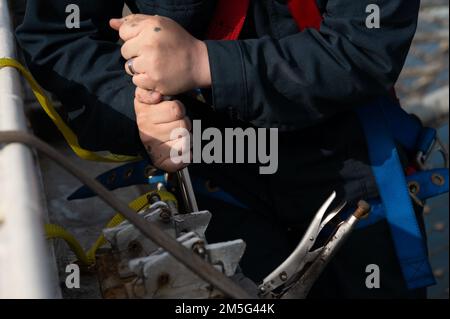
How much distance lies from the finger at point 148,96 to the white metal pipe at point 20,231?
9.7 inches

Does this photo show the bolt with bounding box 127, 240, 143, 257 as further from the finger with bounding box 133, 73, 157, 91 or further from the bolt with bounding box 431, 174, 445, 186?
the bolt with bounding box 431, 174, 445, 186

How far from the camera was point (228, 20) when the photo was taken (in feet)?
3.59

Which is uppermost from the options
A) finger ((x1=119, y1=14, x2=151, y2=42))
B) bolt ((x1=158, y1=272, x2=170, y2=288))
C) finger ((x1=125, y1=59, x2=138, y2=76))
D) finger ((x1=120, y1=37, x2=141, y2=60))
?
finger ((x1=119, y1=14, x2=151, y2=42))

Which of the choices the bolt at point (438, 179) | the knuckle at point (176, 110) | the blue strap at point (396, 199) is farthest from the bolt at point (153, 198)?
the bolt at point (438, 179)

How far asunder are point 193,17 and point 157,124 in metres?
0.19

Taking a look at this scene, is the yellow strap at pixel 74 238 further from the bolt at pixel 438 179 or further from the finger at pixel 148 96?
the bolt at pixel 438 179

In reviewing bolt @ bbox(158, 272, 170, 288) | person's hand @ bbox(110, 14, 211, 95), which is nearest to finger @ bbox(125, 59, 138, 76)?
person's hand @ bbox(110, 14, 211, 95)

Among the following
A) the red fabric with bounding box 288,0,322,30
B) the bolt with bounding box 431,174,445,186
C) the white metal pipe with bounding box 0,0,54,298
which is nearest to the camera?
the white metal pipe with bounding box 0,0,54,298

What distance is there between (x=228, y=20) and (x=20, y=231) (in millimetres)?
571

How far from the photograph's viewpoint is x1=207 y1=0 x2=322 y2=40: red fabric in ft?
3.51

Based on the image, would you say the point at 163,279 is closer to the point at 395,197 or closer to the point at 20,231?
the point at 20,231

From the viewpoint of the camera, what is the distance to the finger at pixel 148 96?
0.99 meters

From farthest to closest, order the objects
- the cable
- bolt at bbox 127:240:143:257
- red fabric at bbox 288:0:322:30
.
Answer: red fabric at bbox 288:0:322:30 < bolt at bbox 127:240:143:257 < the cable
